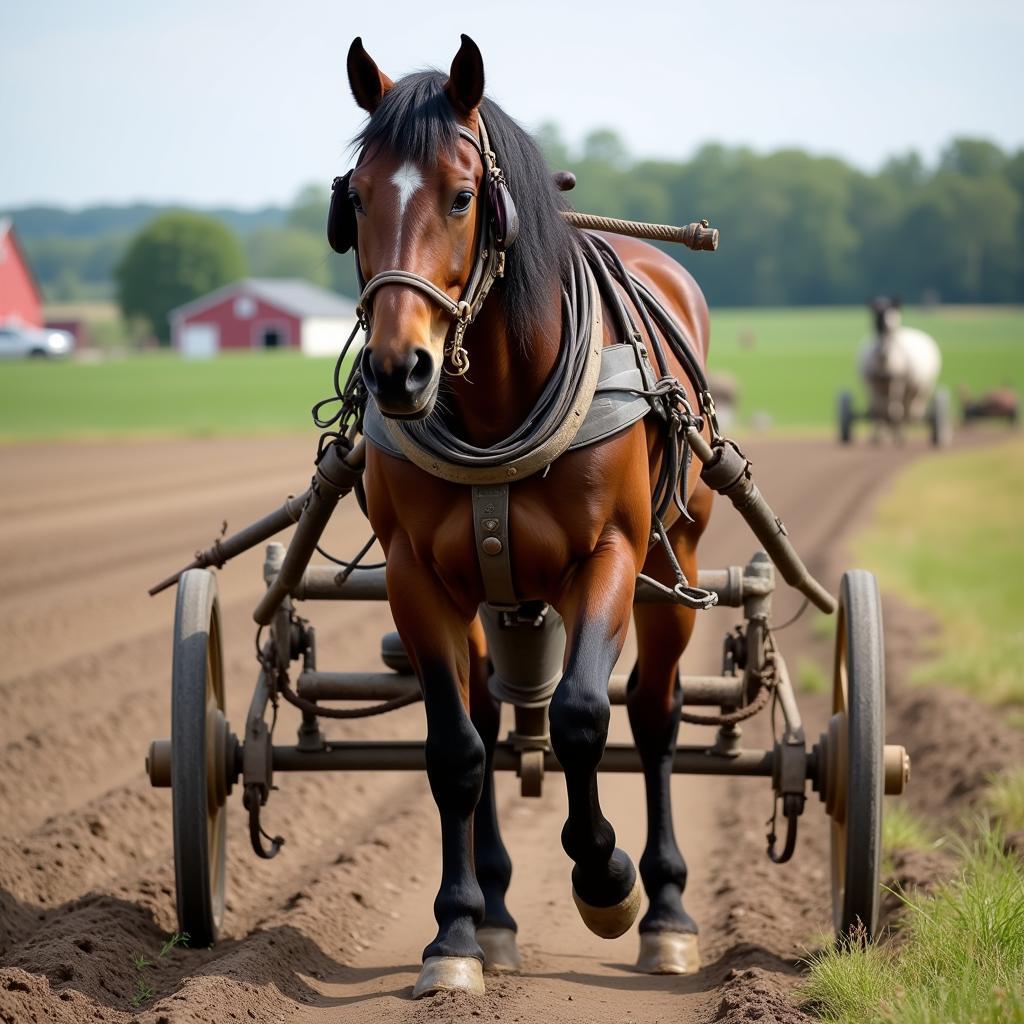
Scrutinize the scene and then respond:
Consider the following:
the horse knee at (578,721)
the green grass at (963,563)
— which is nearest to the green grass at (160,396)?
the green grass at (963,563)

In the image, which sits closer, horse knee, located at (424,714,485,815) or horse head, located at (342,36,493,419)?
horse head, located at (342,36,493,419)

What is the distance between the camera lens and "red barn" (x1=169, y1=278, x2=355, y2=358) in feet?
249

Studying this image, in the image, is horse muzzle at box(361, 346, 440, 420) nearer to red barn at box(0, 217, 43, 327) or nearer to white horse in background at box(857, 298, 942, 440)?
white horse in background at box(857, 298, 942, 440)

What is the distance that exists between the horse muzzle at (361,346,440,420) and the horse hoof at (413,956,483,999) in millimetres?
1548

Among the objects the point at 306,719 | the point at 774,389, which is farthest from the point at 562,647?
the point at 774,389

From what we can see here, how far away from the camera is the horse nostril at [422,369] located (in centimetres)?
334

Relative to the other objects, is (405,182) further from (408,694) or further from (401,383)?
(408,694)

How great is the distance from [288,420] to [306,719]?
112ft

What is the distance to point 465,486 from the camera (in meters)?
3.89

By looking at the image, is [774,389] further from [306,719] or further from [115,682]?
[306,719]

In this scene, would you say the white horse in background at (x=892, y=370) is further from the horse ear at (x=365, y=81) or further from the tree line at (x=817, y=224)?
the tree line at (x=817, y=224)

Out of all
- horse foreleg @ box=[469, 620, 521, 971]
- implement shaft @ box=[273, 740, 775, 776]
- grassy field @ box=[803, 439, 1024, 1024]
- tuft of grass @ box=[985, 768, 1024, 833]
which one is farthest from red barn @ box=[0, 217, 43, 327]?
horse foreleg @ box=[469, 620, 521, 971]

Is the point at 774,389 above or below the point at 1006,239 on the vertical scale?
below

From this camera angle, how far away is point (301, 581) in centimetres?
499
